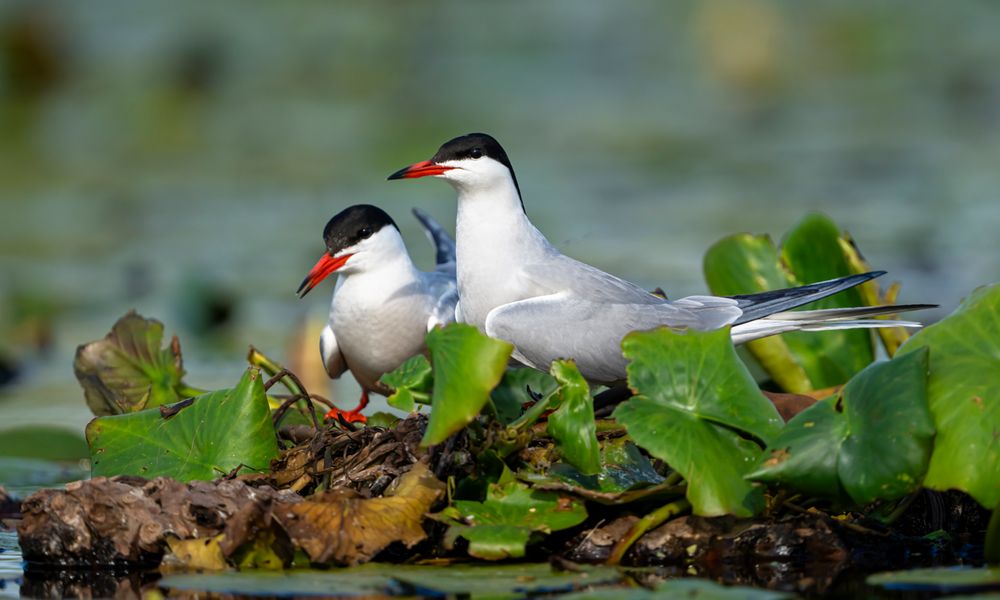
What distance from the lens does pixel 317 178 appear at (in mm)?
11422

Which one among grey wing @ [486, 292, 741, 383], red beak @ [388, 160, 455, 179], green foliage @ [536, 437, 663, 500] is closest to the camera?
green foliage @ [536, 437, 663, 500]

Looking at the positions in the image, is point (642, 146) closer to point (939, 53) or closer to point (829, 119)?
point (829, 119)

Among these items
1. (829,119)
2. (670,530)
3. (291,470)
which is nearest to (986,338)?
(670,530)

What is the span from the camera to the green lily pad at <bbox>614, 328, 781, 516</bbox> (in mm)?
3713

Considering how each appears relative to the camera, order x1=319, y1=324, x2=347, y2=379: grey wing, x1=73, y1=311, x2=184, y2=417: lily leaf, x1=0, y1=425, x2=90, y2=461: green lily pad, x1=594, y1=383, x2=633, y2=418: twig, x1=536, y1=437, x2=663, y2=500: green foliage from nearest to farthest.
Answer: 1. x1=536, y1=437, x2=663, y2=500: green foliage
2. x1=594, y1=383, x2=633, y2=418: twig
3. x1=73, y1=311, x2=184, y2=417: lily leaf
4. x1=319, y1=324, x2=347, y2=379: grey wing
5. x1=0, y1=425, x2=90, y2=461: green lily pad

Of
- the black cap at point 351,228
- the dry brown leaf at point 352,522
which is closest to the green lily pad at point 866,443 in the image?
the dry brown leaf at point 352,522

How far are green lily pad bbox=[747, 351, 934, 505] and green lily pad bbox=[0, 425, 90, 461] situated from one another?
3423 millimetres

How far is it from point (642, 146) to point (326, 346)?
6.61 m

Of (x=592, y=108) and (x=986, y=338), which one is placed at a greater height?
(x=592, y=108)

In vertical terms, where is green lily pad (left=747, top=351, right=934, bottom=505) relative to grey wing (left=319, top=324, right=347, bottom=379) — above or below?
below

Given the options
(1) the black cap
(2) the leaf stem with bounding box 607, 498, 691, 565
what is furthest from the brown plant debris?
(1) the black cap

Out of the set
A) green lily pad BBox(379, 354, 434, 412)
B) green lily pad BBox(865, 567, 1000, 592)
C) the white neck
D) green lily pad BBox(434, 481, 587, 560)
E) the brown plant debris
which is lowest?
green lily pad BBox(865, 567, 1000, 592)

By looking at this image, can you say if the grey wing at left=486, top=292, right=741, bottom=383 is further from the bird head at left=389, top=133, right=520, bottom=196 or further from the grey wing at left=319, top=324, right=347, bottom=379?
the grey wing at left=319, top=324, right=347, bottom=379

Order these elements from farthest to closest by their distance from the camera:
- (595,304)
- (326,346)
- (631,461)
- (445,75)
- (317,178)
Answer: (445,75) < (317,178) < (326,346) < (595,304) < (631,461)
